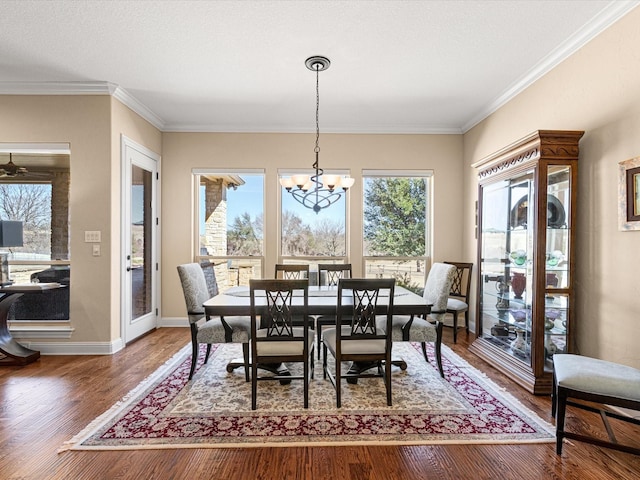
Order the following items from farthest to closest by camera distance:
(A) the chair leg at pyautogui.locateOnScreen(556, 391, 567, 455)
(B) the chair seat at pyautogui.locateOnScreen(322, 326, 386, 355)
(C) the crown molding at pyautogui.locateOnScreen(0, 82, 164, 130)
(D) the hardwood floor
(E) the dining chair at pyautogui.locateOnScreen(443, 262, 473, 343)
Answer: (E) the dining chair at pyautogui.locateOnScreen(443, 262, 473, 343)
(C) the crown molding at pyautogui.locateOnScreen(0, 82, 164, 130)
(B) the chair seat at pyautogui.locateOnScreen(322, 326, 386, 355)
(A) the chair leg at pyautogui.locateOnScreen(556, 391, 567, 455)
(D) the hardwood floor

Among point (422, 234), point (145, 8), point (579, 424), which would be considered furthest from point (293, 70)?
point (579, 424)

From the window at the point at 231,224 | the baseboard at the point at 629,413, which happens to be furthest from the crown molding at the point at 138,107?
the baseboard at the point at 629,413

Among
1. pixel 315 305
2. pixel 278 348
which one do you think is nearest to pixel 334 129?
pixel 315 305

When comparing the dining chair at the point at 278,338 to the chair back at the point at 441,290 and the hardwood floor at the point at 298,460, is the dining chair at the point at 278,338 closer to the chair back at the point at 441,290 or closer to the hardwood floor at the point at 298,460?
the hardwood floor at the point at 298,460

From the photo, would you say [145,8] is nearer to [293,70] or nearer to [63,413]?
[293,70]

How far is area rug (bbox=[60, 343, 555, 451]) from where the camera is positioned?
2186mm

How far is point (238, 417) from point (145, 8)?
2.92 meters

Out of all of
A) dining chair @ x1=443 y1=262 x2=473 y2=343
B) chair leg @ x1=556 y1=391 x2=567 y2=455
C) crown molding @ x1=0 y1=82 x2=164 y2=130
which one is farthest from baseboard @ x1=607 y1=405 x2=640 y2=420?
crown molding @ x1=0 y1=82 x2=164 y2=130

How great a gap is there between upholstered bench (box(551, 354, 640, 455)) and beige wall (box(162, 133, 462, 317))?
3.08m

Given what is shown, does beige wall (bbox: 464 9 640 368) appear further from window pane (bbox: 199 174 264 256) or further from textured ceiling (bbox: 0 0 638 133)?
window pane (bbox: 199 174 264 256)

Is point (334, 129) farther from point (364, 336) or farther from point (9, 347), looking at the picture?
point (9, 347)

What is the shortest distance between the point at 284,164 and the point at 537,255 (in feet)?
11.1

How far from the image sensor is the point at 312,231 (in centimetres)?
525

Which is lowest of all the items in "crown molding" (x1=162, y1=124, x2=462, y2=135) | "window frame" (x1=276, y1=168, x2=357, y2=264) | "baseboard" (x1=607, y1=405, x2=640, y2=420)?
"baseboard" (x1=607, y1=405, x2=640, y2=420)
